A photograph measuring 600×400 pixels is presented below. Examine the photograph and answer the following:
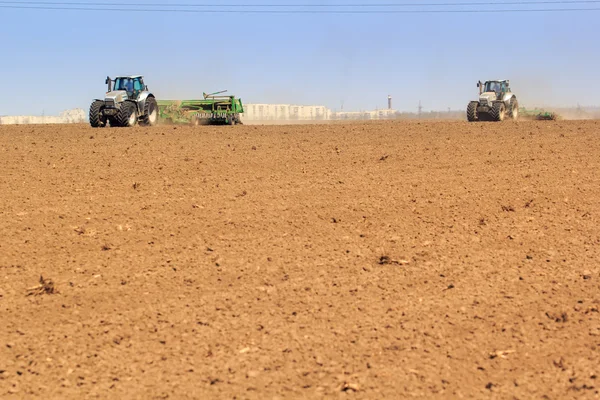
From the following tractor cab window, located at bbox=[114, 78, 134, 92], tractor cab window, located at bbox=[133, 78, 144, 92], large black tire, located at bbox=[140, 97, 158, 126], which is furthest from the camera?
large black tire, located at bbox=[140, 97, 158, 126]

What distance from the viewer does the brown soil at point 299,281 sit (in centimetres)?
494

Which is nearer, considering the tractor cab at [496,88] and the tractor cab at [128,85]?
the tractor cab at [128,85]

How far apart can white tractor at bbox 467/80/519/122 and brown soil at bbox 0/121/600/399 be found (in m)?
17.5

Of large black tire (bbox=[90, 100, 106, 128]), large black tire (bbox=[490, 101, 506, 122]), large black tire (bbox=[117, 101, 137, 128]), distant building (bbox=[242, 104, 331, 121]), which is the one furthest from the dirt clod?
distant building (bbox=[242, 104, 331, 121])

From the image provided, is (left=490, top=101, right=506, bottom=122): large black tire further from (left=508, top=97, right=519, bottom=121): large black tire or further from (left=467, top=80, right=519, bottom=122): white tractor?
(left=508, top=97, right=519, bottom=121): large black tire

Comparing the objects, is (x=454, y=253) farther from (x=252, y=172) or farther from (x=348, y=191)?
(x=252, y=172)

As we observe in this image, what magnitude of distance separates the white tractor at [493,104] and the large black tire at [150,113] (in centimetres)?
1306

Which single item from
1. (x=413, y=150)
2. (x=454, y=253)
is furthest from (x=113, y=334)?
(x=413, y=150)

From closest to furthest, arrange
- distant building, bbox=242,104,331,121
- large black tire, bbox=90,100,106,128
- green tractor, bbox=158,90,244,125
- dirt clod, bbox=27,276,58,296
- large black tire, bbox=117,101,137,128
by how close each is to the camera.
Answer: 1. dirt clod, bbox=27,276,58,296
2. large black tire, bbox=90,100,106,128
3. large black tire, bbox=117,101,137,128
4. green tractor, bbox=158,90,244,125
5. distant building, bbox=242,104,331,121

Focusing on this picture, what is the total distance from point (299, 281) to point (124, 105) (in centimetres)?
1840

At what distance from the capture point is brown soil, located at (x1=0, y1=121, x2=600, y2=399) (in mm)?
4938

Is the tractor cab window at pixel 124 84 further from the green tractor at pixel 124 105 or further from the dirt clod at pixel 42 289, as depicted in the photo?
the dirt clod at pixel 42 289

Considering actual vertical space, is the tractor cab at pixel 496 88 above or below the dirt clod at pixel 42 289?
above

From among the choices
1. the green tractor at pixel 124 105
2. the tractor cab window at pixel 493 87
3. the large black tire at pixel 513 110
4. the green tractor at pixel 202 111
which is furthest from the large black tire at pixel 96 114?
the large black tire at pixel 513 110
